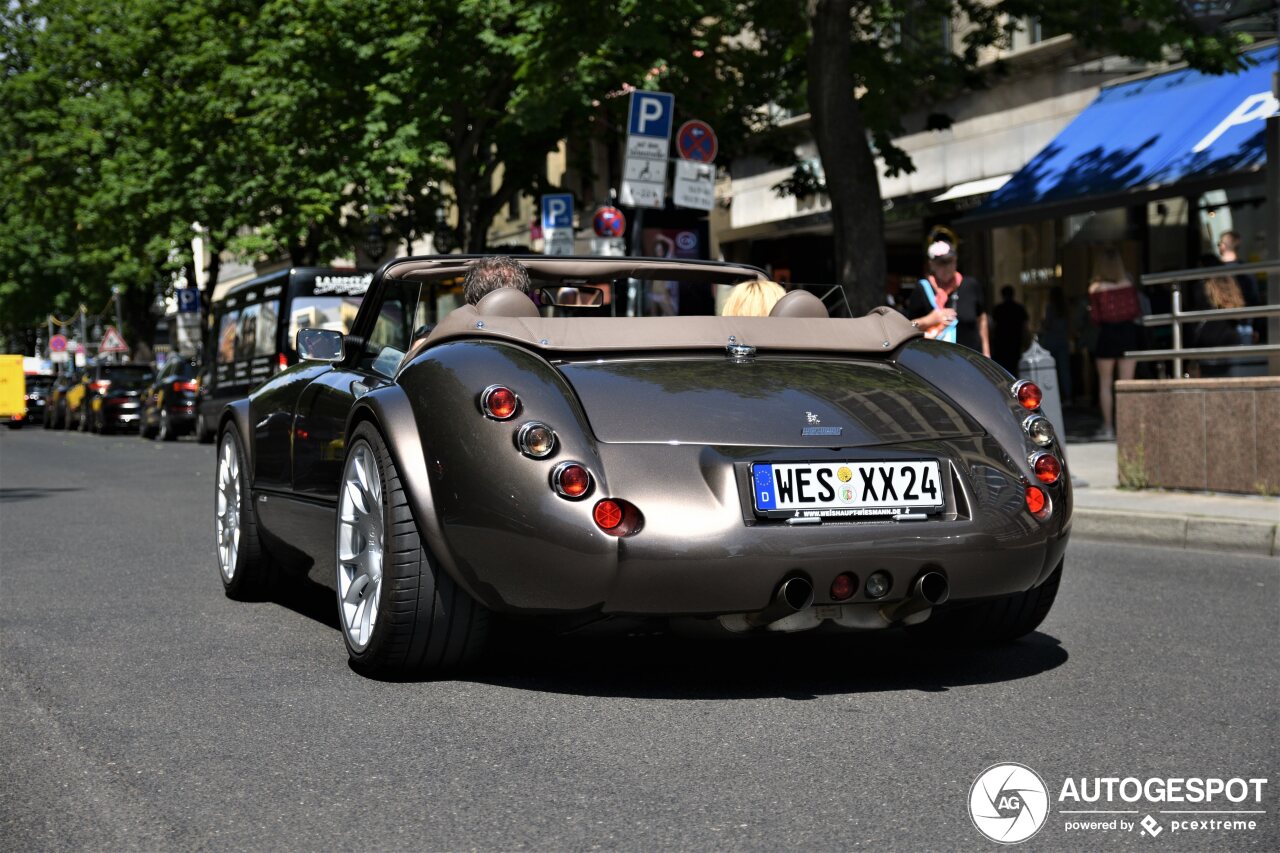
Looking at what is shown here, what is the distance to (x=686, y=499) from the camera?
A: 4.95 metres

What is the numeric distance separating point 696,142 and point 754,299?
35.0ft

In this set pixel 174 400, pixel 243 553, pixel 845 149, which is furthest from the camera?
pixel 174 400

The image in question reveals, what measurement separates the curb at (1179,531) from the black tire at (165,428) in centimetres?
2403

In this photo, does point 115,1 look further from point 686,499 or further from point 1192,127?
point 686,499

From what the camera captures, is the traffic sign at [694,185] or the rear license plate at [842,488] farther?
the traffic sign at [694,185]

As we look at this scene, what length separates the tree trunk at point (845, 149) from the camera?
58.5 feet

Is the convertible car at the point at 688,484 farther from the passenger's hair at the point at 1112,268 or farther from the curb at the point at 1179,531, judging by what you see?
the passenger's hair at the point at 1112,268

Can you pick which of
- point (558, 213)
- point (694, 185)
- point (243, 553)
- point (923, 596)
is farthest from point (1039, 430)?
point (558, 213)

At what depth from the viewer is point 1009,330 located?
23.3 m

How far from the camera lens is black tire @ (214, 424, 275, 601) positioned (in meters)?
7.42

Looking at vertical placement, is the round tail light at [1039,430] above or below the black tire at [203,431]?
above

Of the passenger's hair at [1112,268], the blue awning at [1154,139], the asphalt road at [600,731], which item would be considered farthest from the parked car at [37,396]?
the asphalt road at [600,731]

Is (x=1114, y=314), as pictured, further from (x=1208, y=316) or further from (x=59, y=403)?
(x=59, y=403)

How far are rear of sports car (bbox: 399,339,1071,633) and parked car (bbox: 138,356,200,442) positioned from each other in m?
27.9
